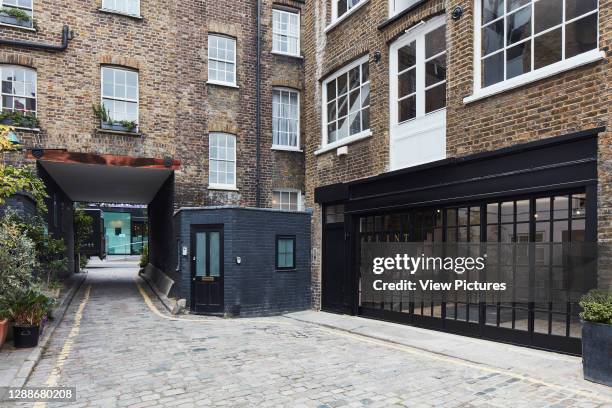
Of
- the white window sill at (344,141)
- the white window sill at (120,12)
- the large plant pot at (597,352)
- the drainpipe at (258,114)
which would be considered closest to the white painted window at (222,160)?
the drainpipe at (258,114)

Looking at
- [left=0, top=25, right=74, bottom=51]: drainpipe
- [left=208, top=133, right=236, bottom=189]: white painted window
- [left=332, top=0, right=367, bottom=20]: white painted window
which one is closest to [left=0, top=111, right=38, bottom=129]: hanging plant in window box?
[left=0, top=25, right=74, bottom=51]: drainpipe

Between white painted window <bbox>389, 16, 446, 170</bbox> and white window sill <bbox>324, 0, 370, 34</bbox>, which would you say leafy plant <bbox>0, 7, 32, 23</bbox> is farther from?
white painted window <bbox>389, 16, 446, 170</bbox>

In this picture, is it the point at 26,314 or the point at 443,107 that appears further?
the point at 443,107

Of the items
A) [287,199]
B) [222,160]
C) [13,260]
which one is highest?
[222,160]

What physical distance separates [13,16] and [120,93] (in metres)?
3.40

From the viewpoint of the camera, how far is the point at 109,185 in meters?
17.7

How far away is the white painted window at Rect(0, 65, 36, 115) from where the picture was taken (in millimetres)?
12820

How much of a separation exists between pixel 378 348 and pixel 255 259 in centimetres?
517

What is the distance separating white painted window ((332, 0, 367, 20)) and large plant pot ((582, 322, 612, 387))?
9968mm

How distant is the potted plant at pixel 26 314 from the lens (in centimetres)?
798

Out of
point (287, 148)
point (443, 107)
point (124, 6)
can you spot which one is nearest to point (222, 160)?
point (287, 148)

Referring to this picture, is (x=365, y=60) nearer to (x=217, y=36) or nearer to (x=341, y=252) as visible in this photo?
(x=341, y=252)

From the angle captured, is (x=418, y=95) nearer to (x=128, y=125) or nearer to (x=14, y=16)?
(x=128, y=125)

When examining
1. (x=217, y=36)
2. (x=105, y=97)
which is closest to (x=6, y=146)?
(x=105, y=97)
